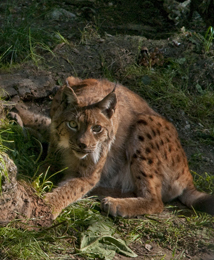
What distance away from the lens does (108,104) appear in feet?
14.0

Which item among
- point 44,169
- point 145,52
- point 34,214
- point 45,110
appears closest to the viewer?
point 34,214

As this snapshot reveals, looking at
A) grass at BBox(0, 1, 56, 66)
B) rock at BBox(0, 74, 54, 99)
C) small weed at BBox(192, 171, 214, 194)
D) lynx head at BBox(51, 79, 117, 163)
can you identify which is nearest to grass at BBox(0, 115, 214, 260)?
small weed at BBox(192, 171, 214, 194)

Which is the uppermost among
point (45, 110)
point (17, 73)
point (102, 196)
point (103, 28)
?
point (103, 28)

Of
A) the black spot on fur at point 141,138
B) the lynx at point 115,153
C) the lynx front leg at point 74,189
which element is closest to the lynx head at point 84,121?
the lynx at point 115,153

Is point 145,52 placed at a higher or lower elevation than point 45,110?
higher

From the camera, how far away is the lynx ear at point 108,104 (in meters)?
4.20

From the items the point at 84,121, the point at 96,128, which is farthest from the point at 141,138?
the point at 84,121

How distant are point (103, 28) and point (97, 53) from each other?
1.16 metres

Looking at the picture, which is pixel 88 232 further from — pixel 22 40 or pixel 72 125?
pixel 22 40

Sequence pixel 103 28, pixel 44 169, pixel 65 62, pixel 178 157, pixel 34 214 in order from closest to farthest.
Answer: pixel 34 214 → pixel 44 169 → pixel 178 157 → pixel 65 62 → pixel 103 28

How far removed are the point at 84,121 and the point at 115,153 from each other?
0.73 metres

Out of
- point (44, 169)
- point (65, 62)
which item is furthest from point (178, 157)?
point (65, 62)

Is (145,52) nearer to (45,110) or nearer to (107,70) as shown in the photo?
(107,70)

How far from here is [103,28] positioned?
7430mm
